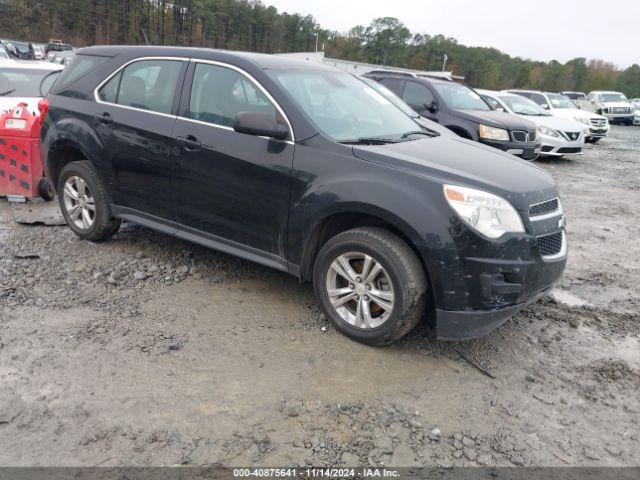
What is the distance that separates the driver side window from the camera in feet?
34.1

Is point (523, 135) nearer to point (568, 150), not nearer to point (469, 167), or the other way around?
point (568, 150)

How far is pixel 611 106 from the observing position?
29.1 m

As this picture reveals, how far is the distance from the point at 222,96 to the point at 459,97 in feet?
25.6

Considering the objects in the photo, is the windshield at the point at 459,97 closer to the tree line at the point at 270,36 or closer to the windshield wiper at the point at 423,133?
the windshield wiper at the point at 423,133

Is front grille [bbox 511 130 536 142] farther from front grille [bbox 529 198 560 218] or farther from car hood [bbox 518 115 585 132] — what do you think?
front grille [bbox 529 198 560 218]

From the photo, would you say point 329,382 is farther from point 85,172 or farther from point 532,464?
point 85,172

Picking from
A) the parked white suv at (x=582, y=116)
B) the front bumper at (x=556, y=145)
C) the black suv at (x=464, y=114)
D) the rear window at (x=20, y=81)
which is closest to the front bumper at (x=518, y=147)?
the black suv at (x=464, y=114)

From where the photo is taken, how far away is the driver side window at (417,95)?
1041 centimetres

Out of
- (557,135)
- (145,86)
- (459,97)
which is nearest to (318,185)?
(145,86)

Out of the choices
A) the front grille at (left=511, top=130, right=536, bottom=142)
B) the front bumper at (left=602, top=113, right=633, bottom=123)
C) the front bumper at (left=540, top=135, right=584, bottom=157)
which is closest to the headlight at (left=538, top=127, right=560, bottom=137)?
the front bumper at (left=540, top=135, right=584, bottom=157)

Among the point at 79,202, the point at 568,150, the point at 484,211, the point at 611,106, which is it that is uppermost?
the point at 611,106

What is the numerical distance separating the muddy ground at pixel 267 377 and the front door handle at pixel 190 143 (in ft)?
3.73

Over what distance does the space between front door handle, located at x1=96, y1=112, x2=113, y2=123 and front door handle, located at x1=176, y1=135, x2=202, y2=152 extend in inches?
35.8

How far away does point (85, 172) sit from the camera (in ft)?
16.2
